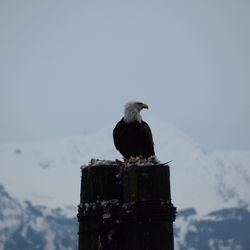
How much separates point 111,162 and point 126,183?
27 cm

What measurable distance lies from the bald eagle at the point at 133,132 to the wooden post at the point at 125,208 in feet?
16.6

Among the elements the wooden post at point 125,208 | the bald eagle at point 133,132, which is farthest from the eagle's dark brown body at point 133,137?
the wooden post at point 125,208

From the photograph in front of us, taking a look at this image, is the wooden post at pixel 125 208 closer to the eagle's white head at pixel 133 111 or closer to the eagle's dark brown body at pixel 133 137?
the eagle's white head at pixel 133 111

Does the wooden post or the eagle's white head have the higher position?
the eagle's white head

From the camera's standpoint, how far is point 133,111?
964 cm

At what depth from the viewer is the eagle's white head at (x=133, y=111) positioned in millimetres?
9609

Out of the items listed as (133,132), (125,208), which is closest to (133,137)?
(133,132)

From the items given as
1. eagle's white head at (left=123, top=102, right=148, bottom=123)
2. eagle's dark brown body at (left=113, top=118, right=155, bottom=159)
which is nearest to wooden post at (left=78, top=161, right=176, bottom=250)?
eagle's white head at (left=123, top=102, right=148, bottom=123)

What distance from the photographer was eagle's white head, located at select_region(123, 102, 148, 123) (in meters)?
9.61

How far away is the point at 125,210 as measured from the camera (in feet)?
14.3

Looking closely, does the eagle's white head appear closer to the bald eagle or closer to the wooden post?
the bald eagle

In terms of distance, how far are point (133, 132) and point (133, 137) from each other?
70 millimetres

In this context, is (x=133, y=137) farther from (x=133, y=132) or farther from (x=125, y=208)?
(x=125, y=208)

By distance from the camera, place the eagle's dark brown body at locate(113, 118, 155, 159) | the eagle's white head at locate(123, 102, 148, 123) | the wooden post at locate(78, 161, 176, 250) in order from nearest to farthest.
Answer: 1. the wooden post at locate(78, 161, 176, 250)
2. the eagle's white head at locate(123, 102, 148, 123)
3. the eagle's dark brown body at locate(113, 118, 155, 159)
